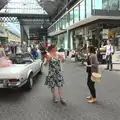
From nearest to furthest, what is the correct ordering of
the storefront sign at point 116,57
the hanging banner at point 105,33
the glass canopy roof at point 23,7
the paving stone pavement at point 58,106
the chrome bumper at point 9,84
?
the paving stone pavement at point 58,106, the chrome bumper at point 9,84, the storefront sign at point 116,57, the hanging banner at point 105,33, the glass canopy roof at point 23,7

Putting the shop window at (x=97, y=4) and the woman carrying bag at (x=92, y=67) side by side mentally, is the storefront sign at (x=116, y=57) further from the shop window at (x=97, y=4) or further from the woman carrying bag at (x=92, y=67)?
the woman carrying bag at (x=92, y=67)

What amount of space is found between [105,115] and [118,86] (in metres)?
3.71

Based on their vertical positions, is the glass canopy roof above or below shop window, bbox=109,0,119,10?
above

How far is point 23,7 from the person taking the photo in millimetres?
72875

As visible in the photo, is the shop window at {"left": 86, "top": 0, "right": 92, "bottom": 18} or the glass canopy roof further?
the glass canopy roof

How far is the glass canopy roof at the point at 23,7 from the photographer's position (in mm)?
68225

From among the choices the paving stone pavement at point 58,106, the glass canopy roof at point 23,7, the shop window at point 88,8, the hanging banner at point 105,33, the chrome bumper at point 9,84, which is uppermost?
the glass canopy roof at point 23,7

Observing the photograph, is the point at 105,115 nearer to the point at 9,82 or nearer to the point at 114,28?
the point at 9,82

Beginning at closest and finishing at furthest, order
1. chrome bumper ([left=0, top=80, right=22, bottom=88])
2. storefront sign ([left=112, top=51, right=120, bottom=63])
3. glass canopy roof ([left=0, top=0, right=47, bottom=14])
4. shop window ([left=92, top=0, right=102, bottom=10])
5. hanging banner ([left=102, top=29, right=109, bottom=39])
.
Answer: chrome bumper ([left=0, top=80, right=22, bottom=88]) → storefront sign ([left=112, top=51, right=120, bottom=63]) → shop window ([left=92, top=0, right=102, bottom=10]) → hanging banner ([left=102, top=29, right=109, bottom=39]) → glass canopy roof ([left=0, top=0, right=47, bottom=14])

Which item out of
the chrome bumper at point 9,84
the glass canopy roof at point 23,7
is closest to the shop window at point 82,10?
the chrome bumper at point 9,84

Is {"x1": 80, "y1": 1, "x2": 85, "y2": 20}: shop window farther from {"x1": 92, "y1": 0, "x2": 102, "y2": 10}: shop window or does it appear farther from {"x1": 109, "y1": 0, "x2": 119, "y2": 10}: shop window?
{"x1": 109, "y1": 0, "x2": 119, "y2": 10}: shop window

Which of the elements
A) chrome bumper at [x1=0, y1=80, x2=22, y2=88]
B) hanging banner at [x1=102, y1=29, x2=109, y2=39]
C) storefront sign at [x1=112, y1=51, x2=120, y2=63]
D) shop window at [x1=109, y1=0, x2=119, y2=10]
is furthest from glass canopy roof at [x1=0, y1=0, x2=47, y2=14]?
chrome bumper at [x1=0, y1=80, x2=22, y2=88]

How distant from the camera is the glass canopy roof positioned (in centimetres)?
6822

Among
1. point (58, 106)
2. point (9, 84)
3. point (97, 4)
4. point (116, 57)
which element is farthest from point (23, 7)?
point (58, 106)
